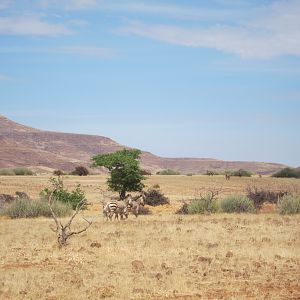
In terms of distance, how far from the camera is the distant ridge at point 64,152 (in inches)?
4405

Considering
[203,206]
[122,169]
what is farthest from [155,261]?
[122,169]

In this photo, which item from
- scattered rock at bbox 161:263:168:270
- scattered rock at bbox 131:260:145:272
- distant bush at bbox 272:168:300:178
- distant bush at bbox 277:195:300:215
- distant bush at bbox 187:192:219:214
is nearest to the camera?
scattered rock at bbox 131:260:145:272

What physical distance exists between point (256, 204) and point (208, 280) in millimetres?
21650

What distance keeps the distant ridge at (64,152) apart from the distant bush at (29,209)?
74701 millimetres

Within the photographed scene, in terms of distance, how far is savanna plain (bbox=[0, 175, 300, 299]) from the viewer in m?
11.2

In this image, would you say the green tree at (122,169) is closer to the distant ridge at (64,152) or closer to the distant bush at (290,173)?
the distant bush at (290,173)

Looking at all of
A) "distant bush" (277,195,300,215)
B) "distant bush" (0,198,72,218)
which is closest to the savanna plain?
"distant bush" (0,198,72,218)

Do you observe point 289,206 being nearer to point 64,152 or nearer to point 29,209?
point 29,209

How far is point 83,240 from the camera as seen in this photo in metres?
18.0

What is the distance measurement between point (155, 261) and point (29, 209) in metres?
14.5

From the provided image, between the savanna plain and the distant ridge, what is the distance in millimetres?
83815

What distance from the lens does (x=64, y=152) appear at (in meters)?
140

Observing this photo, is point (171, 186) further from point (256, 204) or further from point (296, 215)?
point (296, 215)

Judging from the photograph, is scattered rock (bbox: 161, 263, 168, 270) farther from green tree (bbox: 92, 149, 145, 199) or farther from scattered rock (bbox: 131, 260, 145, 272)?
green tree (bbox: 92, 149, 145, 199)
